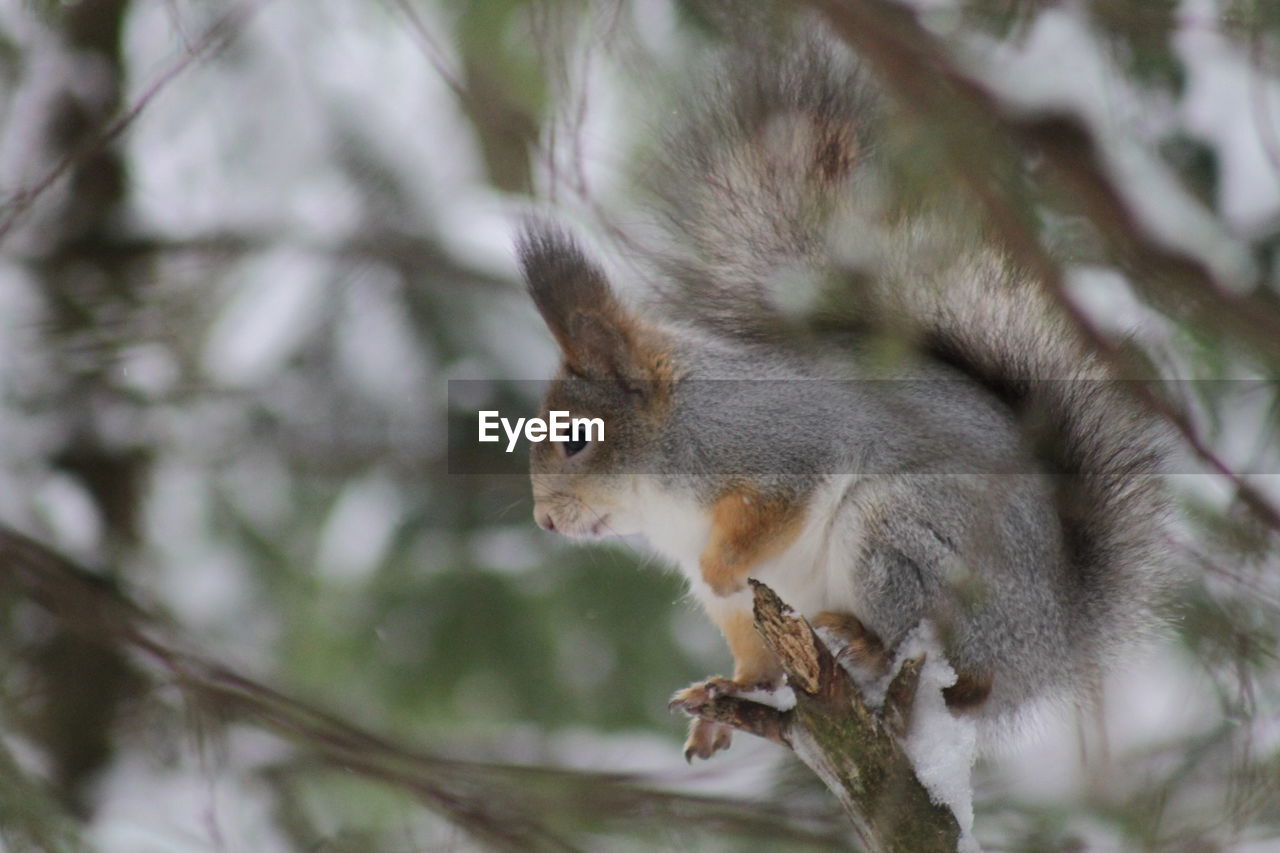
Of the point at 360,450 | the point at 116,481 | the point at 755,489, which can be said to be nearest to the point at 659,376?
the point at 755,489

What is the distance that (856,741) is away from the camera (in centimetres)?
152

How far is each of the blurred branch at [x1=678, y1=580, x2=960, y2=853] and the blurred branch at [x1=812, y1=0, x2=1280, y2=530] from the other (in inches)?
19.6

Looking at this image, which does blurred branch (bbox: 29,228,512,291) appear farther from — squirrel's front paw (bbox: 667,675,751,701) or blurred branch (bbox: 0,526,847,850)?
squirrel's front paw (bbox: 667,675,751,701)

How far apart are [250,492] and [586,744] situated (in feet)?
2.97

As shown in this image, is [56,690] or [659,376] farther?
[56,690]

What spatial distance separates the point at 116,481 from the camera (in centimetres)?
266

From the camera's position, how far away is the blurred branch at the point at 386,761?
1.97 metres

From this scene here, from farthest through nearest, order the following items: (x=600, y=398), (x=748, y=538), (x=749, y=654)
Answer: (x=600, y=398)
(x=749, y=654)
(x=748, y=538)

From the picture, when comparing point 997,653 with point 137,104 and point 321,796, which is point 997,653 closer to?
point 321,796

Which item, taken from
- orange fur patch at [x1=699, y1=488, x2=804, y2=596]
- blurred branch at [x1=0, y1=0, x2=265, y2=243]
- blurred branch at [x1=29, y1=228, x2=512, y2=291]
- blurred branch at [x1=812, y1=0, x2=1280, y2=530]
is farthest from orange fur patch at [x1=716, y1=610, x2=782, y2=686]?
blurred branch at [x1=0, y1=0, x2=265, y2=243]

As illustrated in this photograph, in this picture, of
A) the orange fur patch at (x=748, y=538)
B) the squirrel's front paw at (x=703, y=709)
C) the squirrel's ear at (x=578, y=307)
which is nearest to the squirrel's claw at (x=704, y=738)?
the squirrel's front paw at (x=703, y=709)

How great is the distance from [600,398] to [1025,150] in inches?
37.0

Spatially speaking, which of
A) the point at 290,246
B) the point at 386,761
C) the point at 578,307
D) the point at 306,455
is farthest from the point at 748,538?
the point at 290,246

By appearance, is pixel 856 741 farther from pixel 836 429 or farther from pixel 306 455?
pixel 306 455
